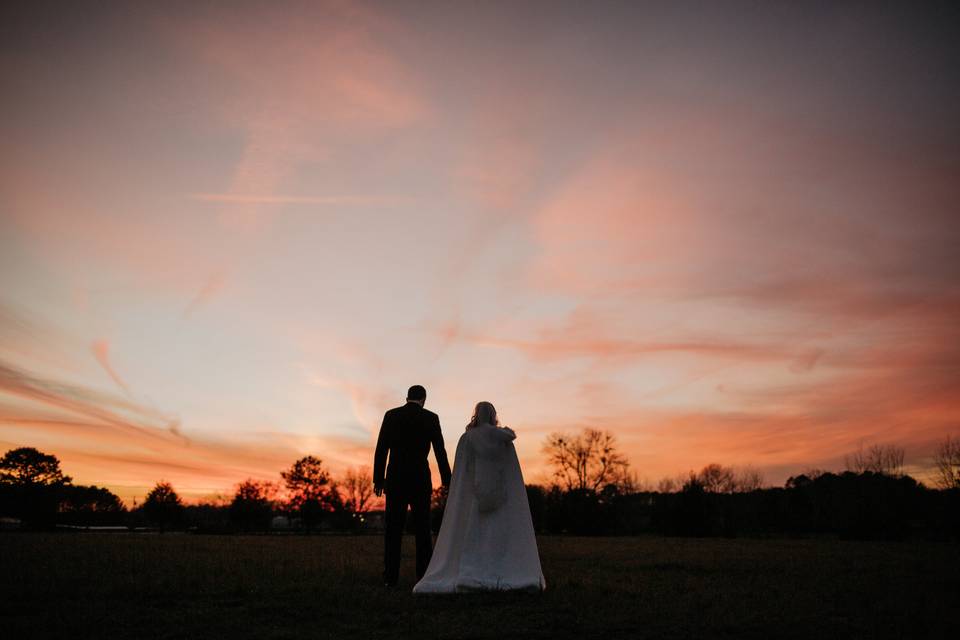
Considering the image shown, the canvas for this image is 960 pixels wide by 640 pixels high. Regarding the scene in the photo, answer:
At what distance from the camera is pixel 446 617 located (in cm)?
614

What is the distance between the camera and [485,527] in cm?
875

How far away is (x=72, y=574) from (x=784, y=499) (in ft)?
211

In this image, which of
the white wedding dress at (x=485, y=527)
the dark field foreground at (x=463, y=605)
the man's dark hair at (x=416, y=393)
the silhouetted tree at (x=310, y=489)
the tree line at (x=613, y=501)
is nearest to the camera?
the dark field foreground at (x=463, y=605)

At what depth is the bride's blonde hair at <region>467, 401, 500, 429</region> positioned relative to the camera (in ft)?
31.5

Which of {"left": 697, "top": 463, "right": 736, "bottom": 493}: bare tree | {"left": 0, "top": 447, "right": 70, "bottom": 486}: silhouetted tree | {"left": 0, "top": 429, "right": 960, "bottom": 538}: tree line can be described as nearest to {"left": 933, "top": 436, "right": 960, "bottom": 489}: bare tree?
{"left": 0, "top": 429, "right": 960, "bottom": 538}: tree line

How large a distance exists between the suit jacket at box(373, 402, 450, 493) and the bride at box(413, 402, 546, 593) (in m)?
0.60

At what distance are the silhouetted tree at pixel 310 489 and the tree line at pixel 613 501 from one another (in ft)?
0.50

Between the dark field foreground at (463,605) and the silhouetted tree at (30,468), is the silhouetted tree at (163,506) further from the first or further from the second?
the dark field foreground at (463,605)

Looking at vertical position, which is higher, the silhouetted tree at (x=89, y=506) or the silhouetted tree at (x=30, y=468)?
the silhouetted tree at (x=30, y=468)

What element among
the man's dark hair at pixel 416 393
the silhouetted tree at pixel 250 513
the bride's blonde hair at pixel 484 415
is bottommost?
the silhouetted tree at pixel 250 513

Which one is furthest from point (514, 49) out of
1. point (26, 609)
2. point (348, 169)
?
point (26, 609)

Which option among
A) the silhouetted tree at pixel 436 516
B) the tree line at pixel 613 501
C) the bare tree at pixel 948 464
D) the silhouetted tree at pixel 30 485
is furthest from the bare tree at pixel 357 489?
the bare tree at pixel 948 464

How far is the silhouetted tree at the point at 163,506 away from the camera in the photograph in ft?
279

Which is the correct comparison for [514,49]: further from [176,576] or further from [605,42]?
[176,576]
